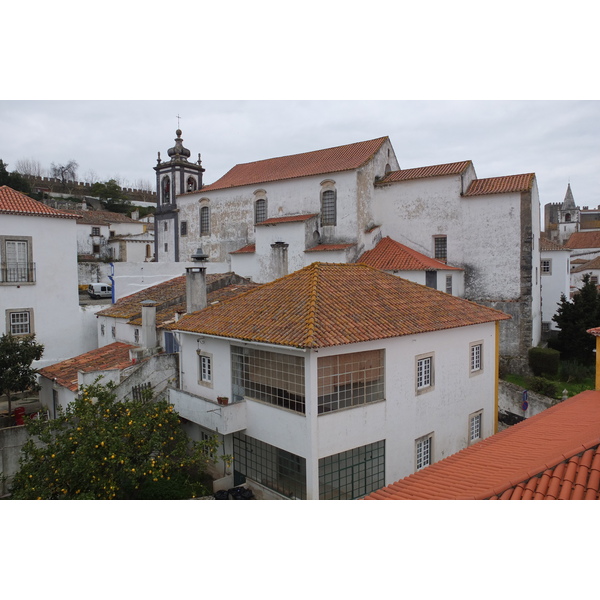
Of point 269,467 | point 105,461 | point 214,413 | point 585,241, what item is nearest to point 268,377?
point 214,413

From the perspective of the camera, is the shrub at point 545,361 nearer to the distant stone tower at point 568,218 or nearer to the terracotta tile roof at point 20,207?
the terracotta tile roof at point 20,207

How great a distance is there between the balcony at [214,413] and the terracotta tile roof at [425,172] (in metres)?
16.3

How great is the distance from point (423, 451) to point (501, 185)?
14.6 metres

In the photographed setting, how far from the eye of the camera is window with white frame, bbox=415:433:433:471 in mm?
10994

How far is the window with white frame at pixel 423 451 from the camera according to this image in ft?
36.1

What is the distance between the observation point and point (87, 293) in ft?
112

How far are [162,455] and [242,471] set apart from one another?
2043mm

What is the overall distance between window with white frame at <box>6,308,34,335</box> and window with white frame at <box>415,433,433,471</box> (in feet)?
46.0

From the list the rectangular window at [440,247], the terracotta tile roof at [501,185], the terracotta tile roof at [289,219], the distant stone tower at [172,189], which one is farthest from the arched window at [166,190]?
the terracotta tile roof at [501,185]

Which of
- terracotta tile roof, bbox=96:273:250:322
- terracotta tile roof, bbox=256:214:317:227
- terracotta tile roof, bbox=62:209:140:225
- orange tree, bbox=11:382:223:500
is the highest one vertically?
terracotta tile roof, bbox=62:209:140:225

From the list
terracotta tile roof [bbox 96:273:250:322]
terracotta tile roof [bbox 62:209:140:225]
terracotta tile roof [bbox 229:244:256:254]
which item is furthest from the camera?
terracotta tile roof [bbox 62:209:140:225]

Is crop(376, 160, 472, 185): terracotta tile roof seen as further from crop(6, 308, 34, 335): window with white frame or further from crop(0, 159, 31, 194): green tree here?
crop(0, 159, 31, 194): green tree

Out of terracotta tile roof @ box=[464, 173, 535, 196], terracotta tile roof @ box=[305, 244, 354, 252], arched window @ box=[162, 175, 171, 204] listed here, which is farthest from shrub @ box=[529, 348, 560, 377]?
arched window @ box=[162, 175, 171, 204]

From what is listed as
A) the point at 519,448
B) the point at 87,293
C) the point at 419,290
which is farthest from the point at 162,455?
the point at 87,293
